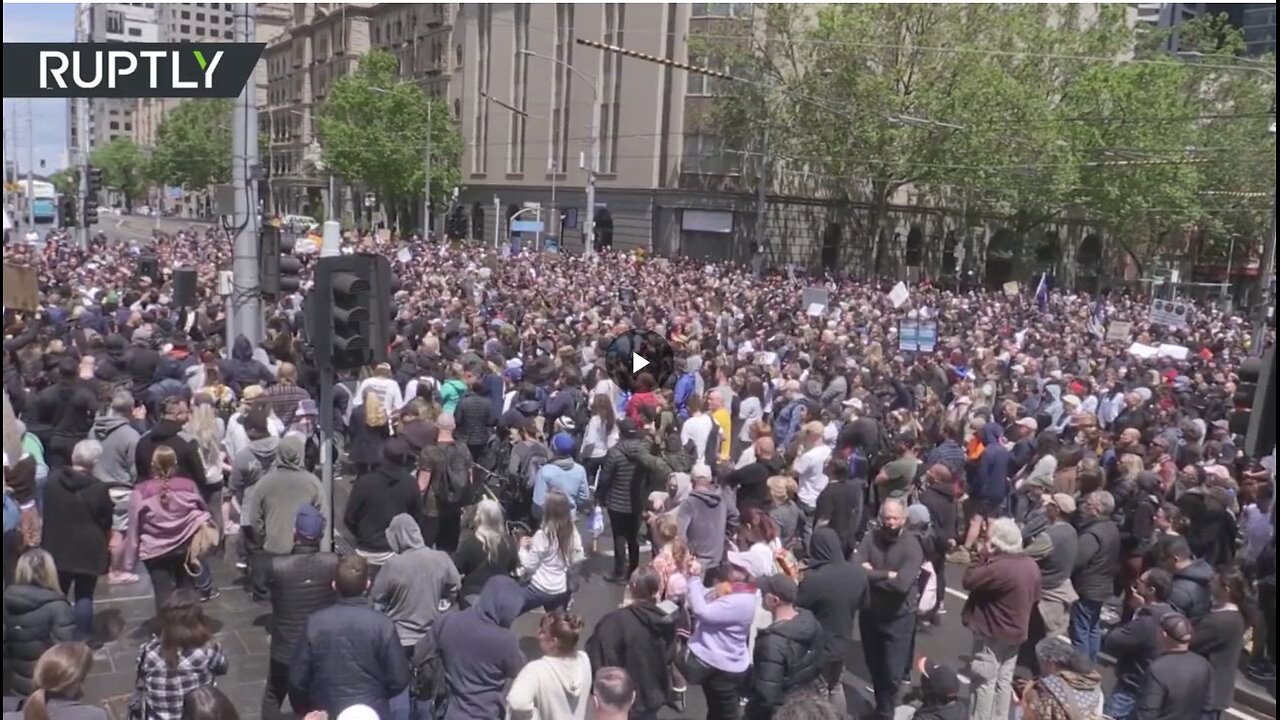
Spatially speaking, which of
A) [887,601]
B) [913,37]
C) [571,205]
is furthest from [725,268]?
[887,601]

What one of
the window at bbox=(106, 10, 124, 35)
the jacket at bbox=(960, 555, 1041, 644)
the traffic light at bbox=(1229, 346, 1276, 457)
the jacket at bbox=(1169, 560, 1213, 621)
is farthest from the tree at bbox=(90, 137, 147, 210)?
the traffic light at bbox=(1229, 346, 1276, 457)

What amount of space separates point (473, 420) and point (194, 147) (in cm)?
8108

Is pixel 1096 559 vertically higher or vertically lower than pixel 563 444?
lower

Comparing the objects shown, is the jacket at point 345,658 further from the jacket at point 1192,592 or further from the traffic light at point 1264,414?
the jacket at point 1192,592

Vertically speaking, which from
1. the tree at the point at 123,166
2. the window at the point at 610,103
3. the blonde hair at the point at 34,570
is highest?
the window at the point at 610,103

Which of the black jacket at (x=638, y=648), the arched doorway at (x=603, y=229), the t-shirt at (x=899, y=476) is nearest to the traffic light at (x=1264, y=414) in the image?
the black jacket at (x=638, y=648)

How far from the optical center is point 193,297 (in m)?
17.6

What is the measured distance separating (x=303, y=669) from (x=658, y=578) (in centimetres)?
180

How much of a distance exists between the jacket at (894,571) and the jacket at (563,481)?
2.35 metres

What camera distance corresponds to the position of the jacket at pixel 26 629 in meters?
5.16

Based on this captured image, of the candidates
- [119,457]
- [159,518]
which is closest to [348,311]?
[159,518]

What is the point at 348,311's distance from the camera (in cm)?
753

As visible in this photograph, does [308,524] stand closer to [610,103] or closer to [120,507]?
[120,507]

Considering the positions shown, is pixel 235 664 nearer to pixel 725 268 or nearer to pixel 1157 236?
pixel 725 268
